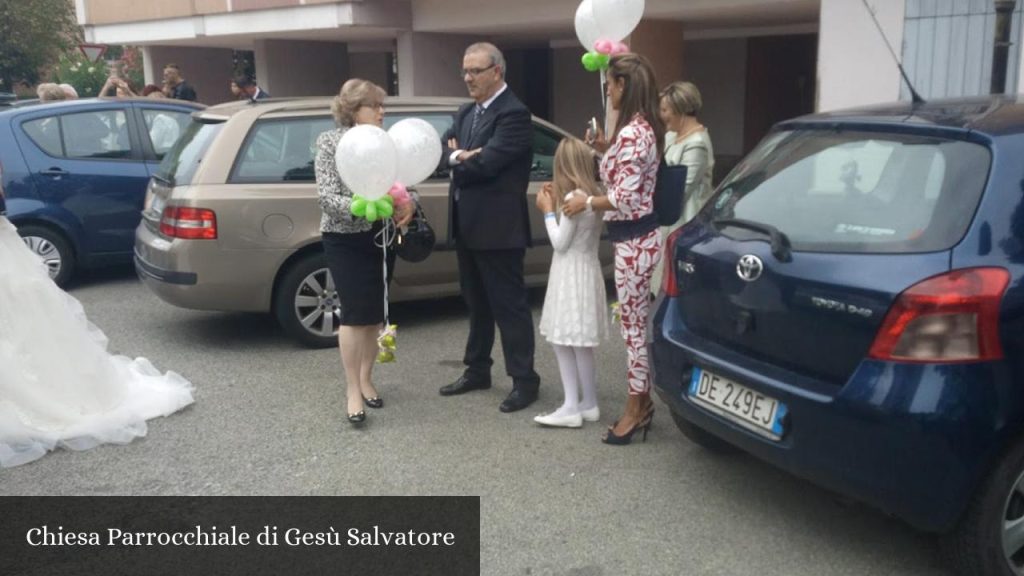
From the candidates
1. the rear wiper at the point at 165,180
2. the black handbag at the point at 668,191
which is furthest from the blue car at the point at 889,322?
the rear wiper at the point at 165,180

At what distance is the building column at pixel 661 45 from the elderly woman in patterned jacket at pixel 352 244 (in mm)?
6558

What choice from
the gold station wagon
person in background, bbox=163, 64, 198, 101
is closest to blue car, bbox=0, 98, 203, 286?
the gold station wagon

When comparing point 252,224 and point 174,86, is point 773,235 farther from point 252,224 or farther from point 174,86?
point 174,86

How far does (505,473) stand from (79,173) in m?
5.57

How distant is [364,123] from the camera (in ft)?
15.9

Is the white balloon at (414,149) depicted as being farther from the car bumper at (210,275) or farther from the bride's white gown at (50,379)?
the bride's white gown at (50,379)

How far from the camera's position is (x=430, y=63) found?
45.3 feet

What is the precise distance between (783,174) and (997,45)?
3221mm

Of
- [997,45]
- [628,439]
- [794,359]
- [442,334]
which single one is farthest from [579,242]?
[997,45]

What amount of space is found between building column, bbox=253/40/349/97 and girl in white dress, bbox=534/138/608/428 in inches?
511

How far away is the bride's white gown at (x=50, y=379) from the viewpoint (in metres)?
4.69

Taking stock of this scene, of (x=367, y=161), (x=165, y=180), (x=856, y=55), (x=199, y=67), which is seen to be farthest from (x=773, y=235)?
(x=199, y=67)

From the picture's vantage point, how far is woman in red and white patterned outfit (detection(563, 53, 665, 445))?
4336 millimetres

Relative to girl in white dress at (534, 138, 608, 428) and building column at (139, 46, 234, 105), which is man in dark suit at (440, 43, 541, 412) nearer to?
girl in white dress at (534, 138, 608, 428)
